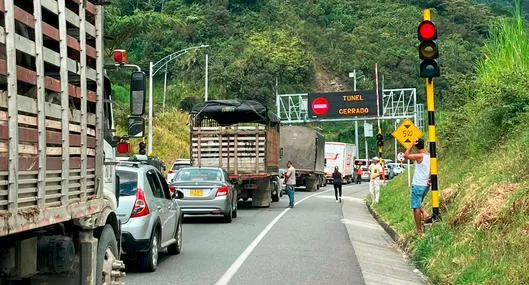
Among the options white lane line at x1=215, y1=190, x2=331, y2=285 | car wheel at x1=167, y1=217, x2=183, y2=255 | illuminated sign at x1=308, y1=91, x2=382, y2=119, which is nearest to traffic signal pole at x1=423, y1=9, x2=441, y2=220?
white lane line at x1=215, y1=190, x2=331, y2=285

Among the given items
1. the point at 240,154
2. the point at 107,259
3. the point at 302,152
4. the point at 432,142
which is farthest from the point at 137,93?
the point at 302,152

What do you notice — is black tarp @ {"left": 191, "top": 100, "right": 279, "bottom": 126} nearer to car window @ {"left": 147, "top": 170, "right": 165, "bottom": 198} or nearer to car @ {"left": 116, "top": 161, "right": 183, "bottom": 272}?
car window @ {"left": 147, "top": 170, "right": 165, "bottom": 198}

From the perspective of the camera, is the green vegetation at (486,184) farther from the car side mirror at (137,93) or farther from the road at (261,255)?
the car side mirror at (137,93)

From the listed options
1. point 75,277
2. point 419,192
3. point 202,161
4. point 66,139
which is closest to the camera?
point 66,139

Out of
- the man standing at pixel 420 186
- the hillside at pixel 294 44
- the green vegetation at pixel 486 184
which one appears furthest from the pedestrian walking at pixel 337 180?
the hillside at pixel 294 44

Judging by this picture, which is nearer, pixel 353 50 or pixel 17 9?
pixel 17 9

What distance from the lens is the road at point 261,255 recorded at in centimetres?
1065

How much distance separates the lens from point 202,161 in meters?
25.6

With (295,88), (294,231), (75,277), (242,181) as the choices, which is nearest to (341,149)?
(295,88)

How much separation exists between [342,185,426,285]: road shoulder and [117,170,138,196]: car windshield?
3.57 meters

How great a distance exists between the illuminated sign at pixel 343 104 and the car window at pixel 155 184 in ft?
146

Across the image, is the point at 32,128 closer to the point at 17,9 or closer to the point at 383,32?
the point at 17,9

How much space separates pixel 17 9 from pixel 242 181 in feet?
68.5

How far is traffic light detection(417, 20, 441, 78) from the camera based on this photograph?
41.4ft
